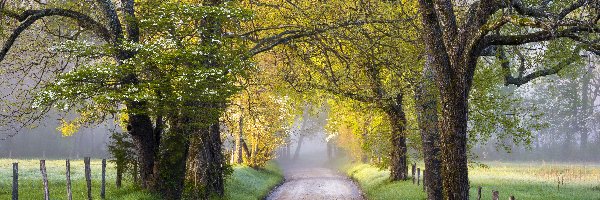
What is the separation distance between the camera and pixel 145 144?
62.8ft

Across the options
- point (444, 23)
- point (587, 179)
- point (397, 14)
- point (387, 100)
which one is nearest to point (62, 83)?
point (444, 23)

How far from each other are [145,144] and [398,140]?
16214 millimetres

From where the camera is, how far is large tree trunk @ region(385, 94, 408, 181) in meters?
26.0

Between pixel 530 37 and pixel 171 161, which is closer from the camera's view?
pixel 530 37

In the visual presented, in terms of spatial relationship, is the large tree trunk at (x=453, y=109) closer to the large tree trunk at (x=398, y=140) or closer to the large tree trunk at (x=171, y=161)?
the large tree trunk at (x=171, y=161)

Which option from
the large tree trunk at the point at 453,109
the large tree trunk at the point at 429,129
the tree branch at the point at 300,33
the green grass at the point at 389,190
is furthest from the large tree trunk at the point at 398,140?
the large tree trunk at the point at 453,109

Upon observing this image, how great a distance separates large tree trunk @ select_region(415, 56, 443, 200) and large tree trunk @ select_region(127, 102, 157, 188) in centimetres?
949

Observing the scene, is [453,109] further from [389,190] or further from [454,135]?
[389,190]

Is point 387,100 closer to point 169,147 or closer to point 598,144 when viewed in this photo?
point 169,147

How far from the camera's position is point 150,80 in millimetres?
15086

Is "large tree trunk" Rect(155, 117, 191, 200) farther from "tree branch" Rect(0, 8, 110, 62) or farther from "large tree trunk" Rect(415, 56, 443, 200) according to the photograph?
"large tree trunk" Rect(415, 56, 443, 200)

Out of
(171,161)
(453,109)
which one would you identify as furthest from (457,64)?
(171,161)

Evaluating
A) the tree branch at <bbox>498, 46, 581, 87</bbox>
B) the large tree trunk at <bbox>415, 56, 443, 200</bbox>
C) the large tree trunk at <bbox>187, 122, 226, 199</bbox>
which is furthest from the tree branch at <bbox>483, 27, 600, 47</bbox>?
the large tree trunk at <bbox>187, 122, 226, 199</bbox>

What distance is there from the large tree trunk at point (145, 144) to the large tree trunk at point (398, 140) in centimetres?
1093
